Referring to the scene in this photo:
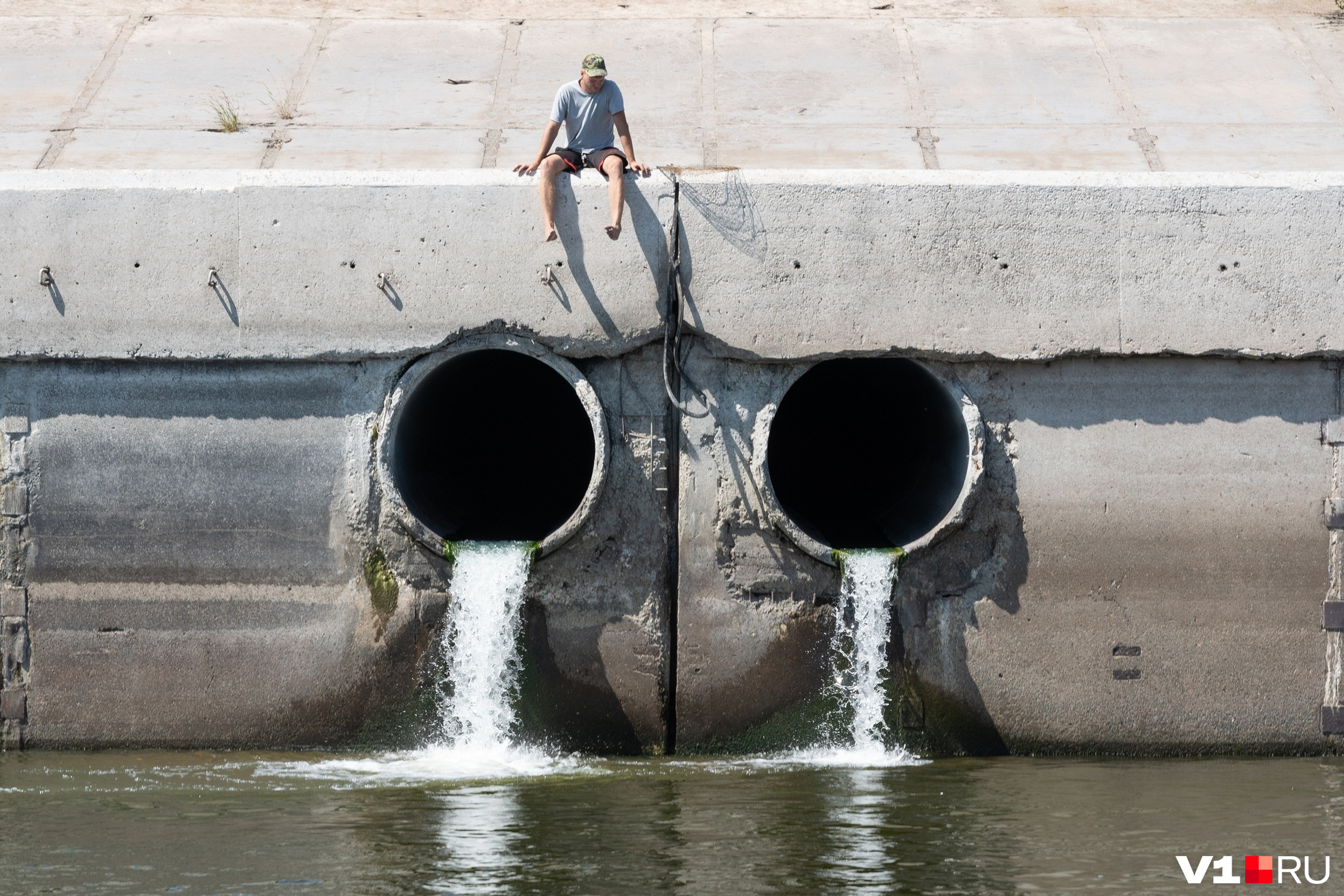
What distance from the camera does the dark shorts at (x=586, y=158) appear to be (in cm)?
695

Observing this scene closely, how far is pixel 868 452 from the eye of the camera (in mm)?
9969

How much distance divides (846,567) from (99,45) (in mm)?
5842

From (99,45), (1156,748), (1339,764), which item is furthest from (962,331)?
(99,45)

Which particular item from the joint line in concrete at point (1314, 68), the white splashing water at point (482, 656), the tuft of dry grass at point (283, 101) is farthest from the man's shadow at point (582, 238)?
the joint line in concrete at point (1314, 68)

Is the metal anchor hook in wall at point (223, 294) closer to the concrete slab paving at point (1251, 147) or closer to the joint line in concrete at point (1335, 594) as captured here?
the concrete slab paving at point (1251, 147)

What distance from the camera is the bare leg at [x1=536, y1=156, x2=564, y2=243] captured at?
680cm

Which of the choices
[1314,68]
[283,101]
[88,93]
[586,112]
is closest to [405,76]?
[283,101]

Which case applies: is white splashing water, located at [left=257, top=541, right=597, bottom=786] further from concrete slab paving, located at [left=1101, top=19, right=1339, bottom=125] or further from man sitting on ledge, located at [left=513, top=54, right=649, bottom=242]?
concrete slab paving, located at [left=1101, top=19, right=1339, bottom=125]

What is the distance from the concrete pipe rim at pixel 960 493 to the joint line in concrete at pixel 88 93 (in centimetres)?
409

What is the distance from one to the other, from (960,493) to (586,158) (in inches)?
99.7

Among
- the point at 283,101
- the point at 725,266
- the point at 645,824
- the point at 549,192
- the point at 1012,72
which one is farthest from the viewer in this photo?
the point at 1012,72

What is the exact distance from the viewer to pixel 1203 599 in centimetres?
700

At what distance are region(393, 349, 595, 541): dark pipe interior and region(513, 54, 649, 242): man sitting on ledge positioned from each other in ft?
5.02

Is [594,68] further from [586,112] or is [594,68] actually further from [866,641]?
[866,641]
